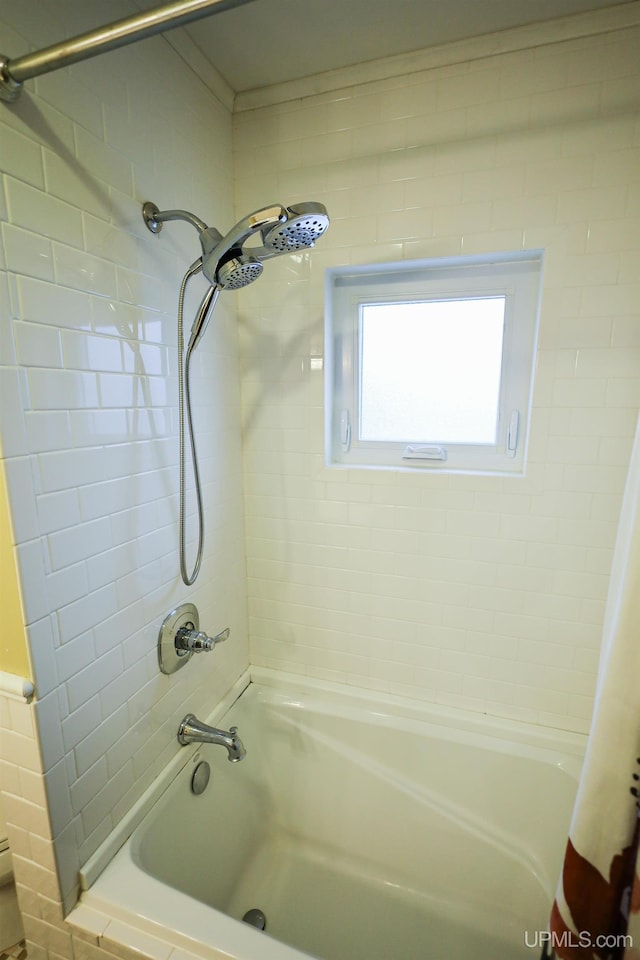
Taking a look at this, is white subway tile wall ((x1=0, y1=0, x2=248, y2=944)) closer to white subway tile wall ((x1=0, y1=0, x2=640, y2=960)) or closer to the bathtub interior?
white subway tile wall ((x1=0, y1=0, x2=640, y2=960))

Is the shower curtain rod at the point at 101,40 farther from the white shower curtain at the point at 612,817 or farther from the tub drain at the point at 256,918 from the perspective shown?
the tub drain at the point at 256,918

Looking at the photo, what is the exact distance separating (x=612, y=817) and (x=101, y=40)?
1.52 m

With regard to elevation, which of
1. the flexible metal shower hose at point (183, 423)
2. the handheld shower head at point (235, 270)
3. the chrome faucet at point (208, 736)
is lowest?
the chrome faucet at point (208, 736)

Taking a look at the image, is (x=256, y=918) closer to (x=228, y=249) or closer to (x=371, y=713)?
(x=371, y=713)

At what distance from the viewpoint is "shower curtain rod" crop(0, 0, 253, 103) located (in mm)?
619

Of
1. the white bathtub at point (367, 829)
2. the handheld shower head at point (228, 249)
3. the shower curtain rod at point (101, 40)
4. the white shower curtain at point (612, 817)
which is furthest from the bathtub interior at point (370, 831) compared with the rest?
the shower curtain rod at point (101, 40)

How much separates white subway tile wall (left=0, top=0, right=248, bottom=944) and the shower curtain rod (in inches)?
2.4

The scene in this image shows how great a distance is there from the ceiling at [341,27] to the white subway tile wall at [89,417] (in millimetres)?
142

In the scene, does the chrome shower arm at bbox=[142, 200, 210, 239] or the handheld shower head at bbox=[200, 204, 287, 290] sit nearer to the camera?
the handheld shower head at bbox=[200, 204, 287, 290]

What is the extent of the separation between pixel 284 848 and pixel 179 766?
0.58 m

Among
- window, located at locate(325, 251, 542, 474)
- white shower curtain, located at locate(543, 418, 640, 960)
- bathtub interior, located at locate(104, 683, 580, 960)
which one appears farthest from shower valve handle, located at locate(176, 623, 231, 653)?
white shower curtain, located at locate(543, 418, 640, 960)

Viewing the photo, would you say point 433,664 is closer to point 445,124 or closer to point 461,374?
point 461,374

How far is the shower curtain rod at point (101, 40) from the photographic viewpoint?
62 centimetres

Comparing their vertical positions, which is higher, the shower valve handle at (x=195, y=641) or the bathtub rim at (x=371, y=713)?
the shower valve handle at (x=195, y=641)
